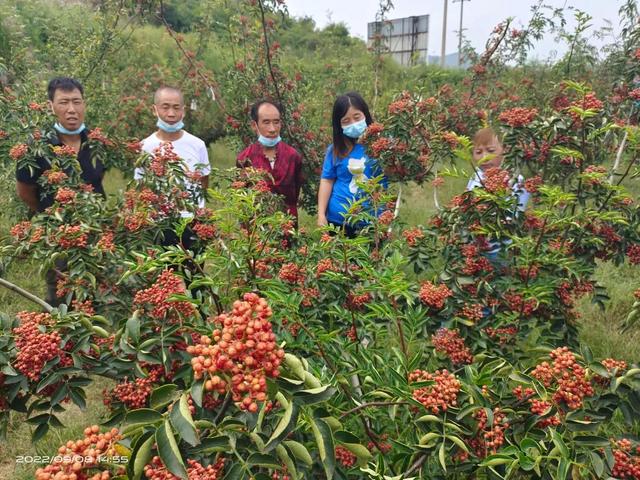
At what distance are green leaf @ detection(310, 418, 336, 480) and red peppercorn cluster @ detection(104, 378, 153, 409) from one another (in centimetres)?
47

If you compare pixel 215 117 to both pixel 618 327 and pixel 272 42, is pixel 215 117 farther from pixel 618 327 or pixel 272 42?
pixel 618 327

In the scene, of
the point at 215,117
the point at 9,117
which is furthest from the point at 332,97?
the point at 9,117

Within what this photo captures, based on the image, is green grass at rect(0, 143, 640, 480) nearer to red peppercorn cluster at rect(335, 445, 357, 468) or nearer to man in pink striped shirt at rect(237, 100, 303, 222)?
man in pink striped shirt at rect(237, 100, 303, 222)

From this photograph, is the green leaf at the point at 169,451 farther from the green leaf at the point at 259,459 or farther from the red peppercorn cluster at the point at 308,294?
the red peppercorn cluster at the point at 308,294

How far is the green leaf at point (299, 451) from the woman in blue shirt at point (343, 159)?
2.26 metres

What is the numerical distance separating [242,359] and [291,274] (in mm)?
883

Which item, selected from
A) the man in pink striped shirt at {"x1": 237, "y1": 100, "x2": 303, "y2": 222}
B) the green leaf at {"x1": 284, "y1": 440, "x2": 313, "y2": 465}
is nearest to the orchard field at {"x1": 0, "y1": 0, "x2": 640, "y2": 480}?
the green leaf at {"x1": 284, "y1": 440, "x2": 313, "y2": 465}

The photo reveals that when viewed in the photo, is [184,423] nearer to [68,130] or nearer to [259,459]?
[259,459]

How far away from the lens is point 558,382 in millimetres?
1128

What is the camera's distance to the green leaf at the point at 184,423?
785mm

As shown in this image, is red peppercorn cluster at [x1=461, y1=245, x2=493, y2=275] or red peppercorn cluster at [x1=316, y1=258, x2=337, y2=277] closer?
red peppercorn cluster at [x1=316, y1=258, x2=337, y2=277]

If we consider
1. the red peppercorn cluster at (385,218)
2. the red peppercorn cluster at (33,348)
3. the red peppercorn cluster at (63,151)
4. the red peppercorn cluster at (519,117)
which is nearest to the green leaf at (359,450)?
the red peppercorn cluster at (33,348)

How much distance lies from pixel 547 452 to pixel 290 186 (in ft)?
8.56

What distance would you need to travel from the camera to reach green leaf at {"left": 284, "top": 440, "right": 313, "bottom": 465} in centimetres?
90
